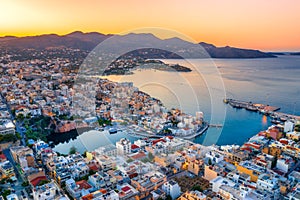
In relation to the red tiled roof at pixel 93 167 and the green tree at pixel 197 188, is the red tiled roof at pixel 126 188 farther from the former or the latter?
the green tree at pixel 197 188

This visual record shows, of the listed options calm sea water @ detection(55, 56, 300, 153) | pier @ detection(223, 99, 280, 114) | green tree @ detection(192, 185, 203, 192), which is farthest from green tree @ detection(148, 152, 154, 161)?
pier @ detection(223, 99, 280, 114)

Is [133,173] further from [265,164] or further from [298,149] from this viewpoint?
[298,149]

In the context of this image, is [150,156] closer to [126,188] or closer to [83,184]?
[126,188]

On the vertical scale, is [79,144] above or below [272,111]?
below

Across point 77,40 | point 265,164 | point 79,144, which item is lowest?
point 79,144

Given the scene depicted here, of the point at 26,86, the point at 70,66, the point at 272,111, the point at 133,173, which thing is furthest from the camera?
the point at 70,66

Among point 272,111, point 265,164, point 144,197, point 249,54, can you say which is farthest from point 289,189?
point 249,54

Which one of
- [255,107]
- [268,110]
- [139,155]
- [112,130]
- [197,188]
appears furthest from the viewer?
[255,107]

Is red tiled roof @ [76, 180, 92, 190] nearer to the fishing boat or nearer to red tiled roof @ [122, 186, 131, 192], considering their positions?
red tiled roof @ [122, 186, 131, 192]

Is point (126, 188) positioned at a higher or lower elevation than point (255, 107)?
lower

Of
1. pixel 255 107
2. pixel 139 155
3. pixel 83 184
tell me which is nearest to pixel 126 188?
pixel 83 184

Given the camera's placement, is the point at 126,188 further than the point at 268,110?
No
